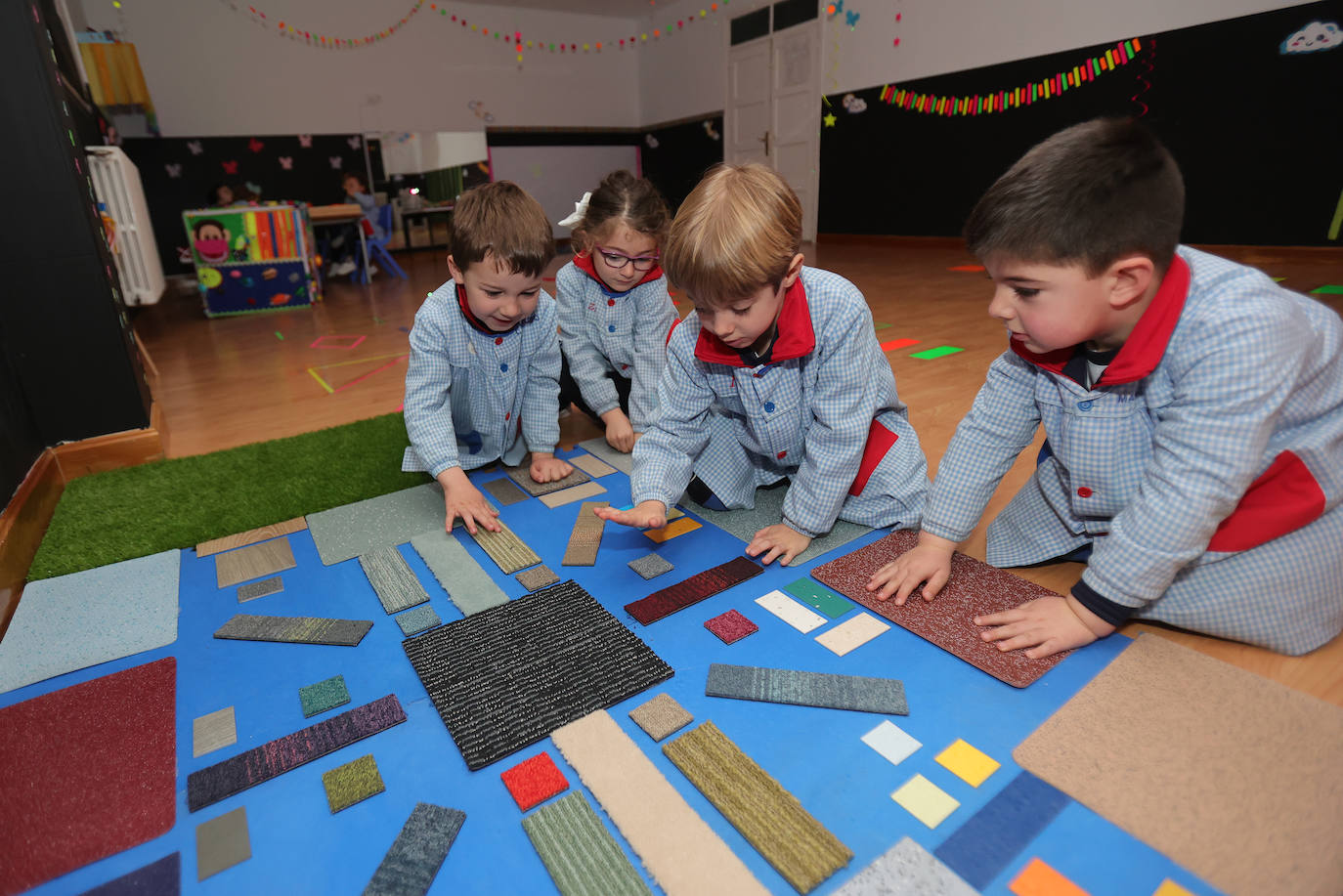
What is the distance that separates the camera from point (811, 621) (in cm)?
111

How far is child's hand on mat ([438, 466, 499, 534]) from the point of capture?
55.2 inches

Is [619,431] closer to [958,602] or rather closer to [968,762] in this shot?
[958,602]

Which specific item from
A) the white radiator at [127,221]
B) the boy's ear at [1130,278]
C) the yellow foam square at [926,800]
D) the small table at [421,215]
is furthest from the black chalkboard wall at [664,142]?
the yellow foam square at [926,800]

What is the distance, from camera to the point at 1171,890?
2.23ft

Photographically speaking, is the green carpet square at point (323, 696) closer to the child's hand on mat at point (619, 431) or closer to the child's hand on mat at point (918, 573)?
the child's hand on mat at point (918, 573)

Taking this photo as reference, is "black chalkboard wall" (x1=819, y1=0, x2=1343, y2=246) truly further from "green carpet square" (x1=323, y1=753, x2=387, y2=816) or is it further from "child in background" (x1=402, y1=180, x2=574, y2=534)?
"green carpet square" (x1=323, y1=753, x2=387, y2=816)

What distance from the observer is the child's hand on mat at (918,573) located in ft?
3.75

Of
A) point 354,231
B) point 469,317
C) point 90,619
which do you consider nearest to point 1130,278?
point 469,317

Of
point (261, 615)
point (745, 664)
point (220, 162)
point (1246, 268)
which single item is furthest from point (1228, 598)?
point (220, 162)

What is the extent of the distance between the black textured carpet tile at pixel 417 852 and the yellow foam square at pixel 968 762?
0.57m

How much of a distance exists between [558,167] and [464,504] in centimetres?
815

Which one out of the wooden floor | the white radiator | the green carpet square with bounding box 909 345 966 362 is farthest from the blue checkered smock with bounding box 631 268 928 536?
the white radiator

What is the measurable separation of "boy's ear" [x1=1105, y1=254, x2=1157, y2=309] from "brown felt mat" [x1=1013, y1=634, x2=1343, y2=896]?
506 mm

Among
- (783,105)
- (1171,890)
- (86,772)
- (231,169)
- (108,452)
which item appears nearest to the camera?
(1171,890)
